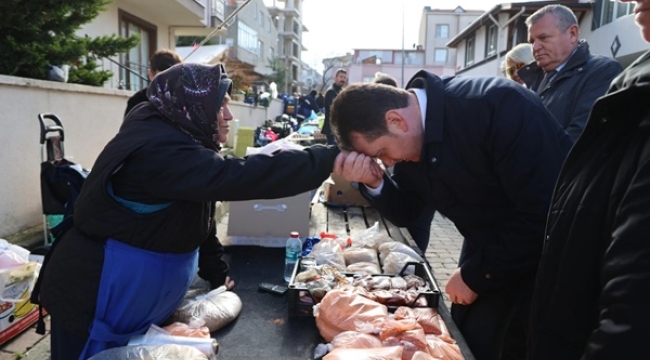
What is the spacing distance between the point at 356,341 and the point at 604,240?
3.24ft

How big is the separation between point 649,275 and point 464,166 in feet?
3.36

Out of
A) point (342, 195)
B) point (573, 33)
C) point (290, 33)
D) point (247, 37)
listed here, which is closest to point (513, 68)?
point (573, 33)

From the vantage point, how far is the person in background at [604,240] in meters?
0.88

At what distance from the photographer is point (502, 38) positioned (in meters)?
19.5

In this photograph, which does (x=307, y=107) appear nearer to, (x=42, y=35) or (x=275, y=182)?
(x=42, y=35)

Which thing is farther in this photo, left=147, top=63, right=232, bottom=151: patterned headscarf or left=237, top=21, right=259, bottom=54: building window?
left=237, top=21, right=259, bottom=54: building window

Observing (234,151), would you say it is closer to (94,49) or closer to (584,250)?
(94,49)

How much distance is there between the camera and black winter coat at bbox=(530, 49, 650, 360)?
881 mm

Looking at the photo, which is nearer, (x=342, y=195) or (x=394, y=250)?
(x=394, y=250)

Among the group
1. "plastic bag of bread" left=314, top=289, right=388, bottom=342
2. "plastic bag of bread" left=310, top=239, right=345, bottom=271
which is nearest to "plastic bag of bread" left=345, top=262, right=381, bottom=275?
"plastic bag of bread" left=310, top=239, right=345, bottom=271

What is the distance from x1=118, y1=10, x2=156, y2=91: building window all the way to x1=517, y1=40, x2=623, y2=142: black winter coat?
7.94 meters

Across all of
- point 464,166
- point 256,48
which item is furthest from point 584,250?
point 256,48

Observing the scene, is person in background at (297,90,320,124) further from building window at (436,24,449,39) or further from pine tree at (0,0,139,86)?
building window at (436,24,449,39)

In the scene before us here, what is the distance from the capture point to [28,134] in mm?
4488
